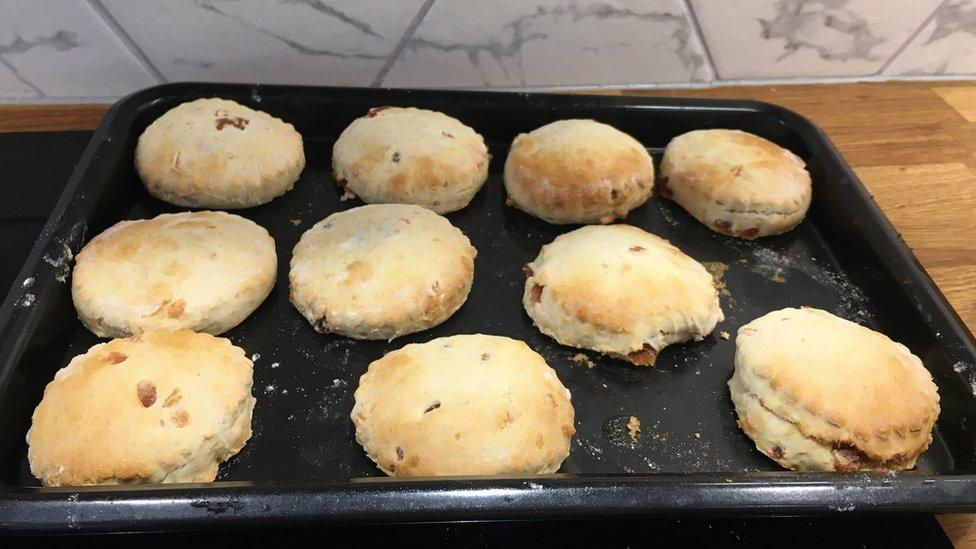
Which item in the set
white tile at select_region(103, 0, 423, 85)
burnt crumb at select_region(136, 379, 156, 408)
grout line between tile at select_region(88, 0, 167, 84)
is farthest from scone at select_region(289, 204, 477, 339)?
grout line between tile at select_region(88, 0, 167, 84)

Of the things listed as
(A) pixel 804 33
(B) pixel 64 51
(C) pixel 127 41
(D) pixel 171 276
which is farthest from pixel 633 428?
(B) pixel 64 51

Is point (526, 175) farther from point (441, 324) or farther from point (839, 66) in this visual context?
point (839, 66)

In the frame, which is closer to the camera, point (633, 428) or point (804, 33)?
point (633, 428)

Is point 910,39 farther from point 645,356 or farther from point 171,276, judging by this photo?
point 171,276

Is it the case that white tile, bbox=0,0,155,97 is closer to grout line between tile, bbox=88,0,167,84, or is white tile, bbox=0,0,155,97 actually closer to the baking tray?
grout line between tile, bbox=88,0,167,84

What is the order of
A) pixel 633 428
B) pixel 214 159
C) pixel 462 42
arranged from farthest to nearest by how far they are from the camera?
pixel 462 42, pixel 214 159, pixel 633 428

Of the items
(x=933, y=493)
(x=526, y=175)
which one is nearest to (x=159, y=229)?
(x=526, y=175)

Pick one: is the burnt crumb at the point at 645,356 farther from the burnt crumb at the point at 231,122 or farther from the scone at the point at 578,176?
the burnt crumb at the point at 231,122
